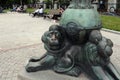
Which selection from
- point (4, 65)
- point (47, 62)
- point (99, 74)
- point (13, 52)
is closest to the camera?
point (99, 74)

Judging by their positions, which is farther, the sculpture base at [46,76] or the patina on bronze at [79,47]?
the sculpture base at [46,76]

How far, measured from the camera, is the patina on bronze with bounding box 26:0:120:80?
529 centimetres

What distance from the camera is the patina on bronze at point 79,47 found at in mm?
5292

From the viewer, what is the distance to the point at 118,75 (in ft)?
17.7

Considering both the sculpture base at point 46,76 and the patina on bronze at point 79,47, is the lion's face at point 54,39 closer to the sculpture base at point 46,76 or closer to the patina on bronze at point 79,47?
the patina on bronze at point 79,47

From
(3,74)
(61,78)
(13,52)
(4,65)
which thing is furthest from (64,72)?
(13,52)

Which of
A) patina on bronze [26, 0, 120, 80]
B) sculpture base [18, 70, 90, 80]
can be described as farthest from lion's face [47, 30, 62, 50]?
sculpture base [18, 70, 90, 80]

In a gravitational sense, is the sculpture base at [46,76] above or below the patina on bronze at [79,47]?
below

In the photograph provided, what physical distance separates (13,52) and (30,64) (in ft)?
13.9

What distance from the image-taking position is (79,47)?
5.65 metres

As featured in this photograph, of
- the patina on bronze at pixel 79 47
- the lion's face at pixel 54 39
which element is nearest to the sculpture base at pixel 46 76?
the patina on bronze at pixel 79 47

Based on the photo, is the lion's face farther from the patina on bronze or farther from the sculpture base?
the sculpture base

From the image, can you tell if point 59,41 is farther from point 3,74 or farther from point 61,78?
point 3,74

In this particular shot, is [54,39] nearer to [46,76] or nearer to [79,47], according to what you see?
[79,47]
